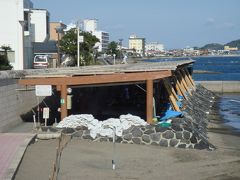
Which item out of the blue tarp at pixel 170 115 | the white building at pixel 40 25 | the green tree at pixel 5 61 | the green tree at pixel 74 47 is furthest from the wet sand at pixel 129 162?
the white building at pixel 40 25

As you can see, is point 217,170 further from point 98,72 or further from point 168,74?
point 98,72

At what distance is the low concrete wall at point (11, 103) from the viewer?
22.2 metres

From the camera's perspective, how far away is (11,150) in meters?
17.1

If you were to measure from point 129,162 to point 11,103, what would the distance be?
8.96 m

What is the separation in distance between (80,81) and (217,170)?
399 inches

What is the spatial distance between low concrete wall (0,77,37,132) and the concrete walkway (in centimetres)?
97

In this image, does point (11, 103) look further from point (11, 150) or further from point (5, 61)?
point (5, 61)

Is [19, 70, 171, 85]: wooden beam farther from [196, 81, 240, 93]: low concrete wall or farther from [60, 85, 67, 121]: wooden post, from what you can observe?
[196, 81, 240, 93]: low concrete wall

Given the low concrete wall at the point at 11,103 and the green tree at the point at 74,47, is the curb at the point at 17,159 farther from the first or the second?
the green tree at the point at 74,47

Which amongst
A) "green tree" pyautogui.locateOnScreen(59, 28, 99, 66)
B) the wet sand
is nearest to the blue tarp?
the wet sand

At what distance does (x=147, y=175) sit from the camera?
15250 millimetres

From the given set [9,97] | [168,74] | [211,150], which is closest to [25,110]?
[9,97]

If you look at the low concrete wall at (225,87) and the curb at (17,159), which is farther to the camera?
the low concrete wall at (225,87)

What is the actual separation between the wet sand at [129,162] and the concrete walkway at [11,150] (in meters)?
0.27
